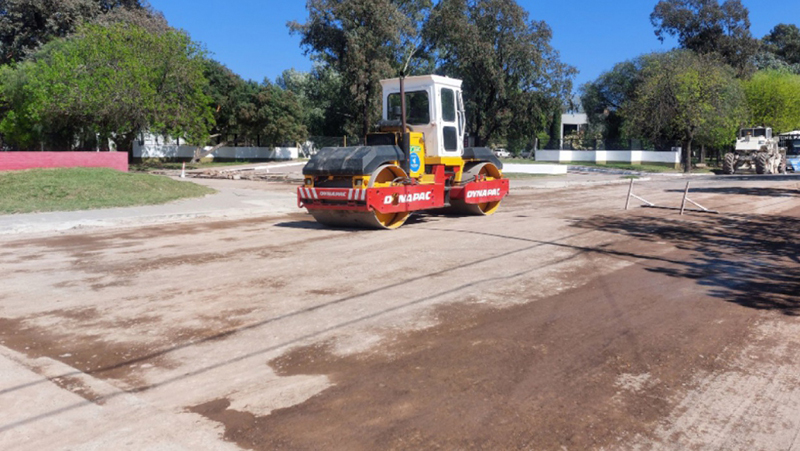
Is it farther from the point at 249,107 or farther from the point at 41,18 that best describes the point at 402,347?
the point at 41,18

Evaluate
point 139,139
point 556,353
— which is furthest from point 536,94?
point 556,353

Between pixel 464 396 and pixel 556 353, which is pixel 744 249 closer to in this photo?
pixel 556 353

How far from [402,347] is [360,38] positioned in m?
38.8

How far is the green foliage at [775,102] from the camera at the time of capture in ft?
182

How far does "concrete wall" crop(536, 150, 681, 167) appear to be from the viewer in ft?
185

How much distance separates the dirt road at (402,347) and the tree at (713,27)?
6449cm

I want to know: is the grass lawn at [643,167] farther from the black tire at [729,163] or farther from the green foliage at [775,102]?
the black tire at [729,163]

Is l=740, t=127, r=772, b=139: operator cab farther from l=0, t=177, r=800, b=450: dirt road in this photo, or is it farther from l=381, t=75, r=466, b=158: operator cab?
l=0, t=177, r=800, b=450: dirt road

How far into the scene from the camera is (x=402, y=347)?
18.8 ft

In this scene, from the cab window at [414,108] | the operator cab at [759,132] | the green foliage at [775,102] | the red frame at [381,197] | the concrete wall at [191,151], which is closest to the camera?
the red frame at [381,197]

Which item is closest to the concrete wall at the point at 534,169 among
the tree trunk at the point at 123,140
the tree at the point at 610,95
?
→ the tree trunk at the point at 123,140

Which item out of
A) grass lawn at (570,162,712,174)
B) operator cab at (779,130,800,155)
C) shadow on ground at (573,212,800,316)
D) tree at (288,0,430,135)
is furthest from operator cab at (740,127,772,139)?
shadow on ground at (573,212,800,316)

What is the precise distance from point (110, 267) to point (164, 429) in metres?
6.06

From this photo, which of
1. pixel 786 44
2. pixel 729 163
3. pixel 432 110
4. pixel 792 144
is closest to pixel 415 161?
pixel 432 110
